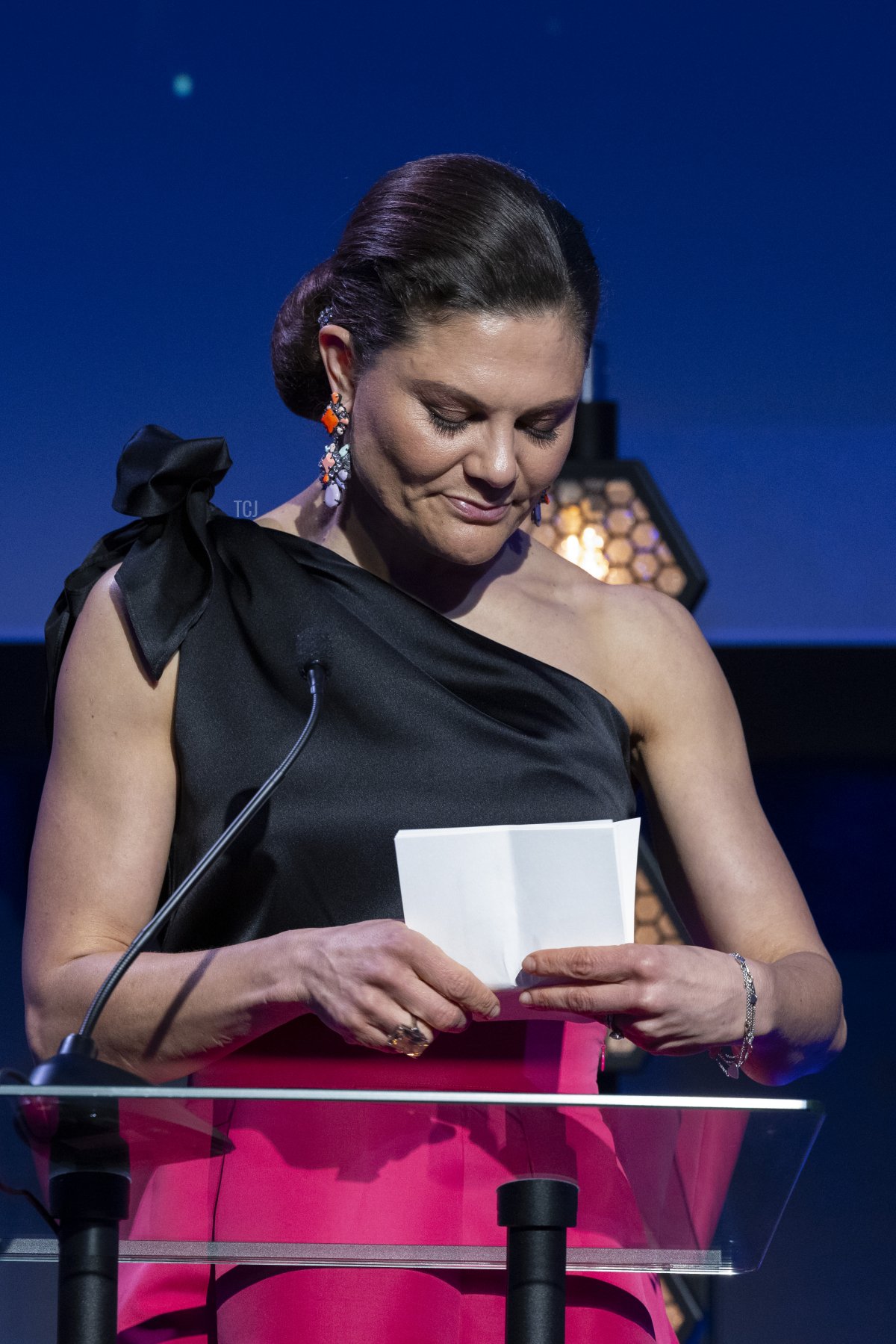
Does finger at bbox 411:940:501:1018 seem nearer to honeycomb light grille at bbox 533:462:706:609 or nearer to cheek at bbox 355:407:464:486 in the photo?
cheek at bbox 355:407:464:486

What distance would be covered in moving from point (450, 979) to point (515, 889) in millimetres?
69

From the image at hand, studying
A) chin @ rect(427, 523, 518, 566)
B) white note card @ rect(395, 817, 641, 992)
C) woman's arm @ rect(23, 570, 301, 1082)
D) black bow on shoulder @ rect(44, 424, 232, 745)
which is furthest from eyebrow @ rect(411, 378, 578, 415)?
white note card @ rect(395, 817, 641, 992)

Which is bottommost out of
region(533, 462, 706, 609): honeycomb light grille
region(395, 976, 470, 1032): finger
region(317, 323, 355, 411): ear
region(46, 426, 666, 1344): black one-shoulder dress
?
region(395, 976, 470, 1032): finger

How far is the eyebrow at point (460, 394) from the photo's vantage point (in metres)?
1.19

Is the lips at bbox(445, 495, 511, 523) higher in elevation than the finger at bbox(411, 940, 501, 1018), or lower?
higher

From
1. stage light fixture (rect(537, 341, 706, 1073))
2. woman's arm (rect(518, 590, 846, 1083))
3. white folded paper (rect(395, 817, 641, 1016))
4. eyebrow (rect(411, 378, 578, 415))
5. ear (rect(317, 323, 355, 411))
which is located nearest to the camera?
white folded paper (rect(395, 817, 641, 1016))

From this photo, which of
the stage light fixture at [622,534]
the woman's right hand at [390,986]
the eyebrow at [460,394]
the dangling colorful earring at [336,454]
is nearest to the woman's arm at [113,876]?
the woman's right hand at [390,986]

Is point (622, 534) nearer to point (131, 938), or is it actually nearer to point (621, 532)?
point (621, 532)

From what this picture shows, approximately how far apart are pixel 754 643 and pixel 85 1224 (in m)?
1.47

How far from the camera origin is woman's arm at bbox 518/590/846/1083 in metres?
1.03

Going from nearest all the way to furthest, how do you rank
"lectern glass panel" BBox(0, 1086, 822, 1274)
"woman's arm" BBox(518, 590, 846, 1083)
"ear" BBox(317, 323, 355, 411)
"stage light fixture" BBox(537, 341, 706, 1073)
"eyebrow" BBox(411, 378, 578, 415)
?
"lectern glass panel" BBox(0, 1086, 822, 1274), "woman's arm" BBox(518, 590, 846, 1083), "eyebrow" BBox(411, 378, 578, 415), "ear" BBox(317, 323, 355, 411), "stage light fixture" BBox(537, 341, 706, 1073)

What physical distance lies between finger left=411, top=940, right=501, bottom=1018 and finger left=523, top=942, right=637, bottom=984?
0.03 m

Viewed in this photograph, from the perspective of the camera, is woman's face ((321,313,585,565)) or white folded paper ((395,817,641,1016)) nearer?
white folded paper ((395,817,641,1016))

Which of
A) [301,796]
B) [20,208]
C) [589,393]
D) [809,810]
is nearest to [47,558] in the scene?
[20,208]
